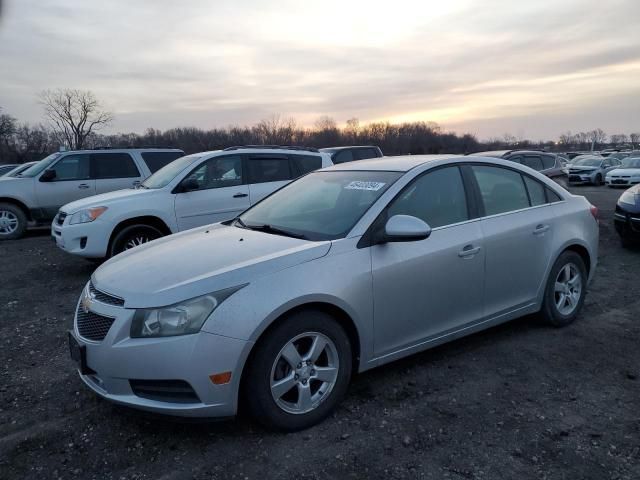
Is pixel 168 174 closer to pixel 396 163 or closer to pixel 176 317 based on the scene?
pixel 396 163

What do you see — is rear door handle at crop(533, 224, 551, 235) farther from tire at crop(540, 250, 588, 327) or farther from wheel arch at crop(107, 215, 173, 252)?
wheel arch at crop(107, 215, 173, 252)

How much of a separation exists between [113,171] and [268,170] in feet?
14.8

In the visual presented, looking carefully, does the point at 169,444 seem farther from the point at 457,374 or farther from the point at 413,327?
the point at 457,374

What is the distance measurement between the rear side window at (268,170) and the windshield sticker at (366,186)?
433 centimetres

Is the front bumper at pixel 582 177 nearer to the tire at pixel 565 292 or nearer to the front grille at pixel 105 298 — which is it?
the tire at pixel 565 292

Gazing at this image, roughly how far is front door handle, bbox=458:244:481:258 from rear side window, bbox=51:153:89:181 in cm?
954

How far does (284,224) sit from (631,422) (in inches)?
104

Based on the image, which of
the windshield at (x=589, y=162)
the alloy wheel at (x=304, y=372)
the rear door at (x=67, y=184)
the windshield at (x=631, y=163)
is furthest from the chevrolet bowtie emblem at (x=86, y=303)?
the windshield at (x=589, y=162)

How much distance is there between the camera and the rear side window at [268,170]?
26.7 feet

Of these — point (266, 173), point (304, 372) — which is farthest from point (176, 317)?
point (266, 173)

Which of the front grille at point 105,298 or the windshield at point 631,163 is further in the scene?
the windshield at point 631,163

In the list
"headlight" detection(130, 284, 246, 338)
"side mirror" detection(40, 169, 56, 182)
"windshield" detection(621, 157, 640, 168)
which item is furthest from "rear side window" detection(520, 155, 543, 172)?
"windshield" detection(621, 157, 640, 168)

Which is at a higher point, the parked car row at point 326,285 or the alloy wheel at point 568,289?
the parked car row at point 326,285

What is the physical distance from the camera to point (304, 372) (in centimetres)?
305
